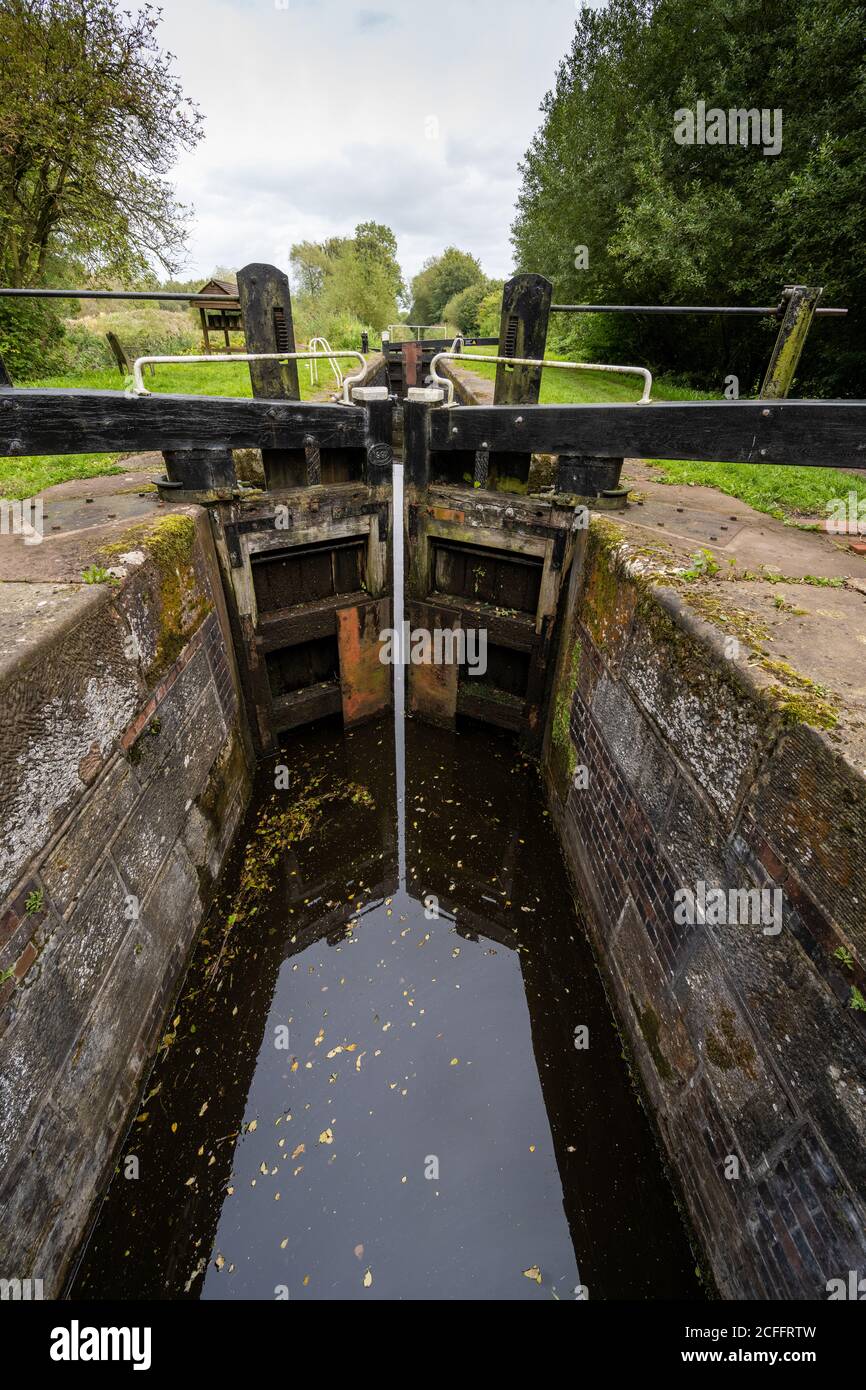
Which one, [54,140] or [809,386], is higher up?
[54,140]

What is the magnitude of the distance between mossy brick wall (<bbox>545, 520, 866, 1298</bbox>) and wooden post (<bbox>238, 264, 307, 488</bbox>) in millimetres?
3228

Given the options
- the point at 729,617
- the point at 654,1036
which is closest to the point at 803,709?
the point at 729,617

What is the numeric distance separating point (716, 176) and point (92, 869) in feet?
60.8

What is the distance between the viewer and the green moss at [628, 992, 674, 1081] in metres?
3.17

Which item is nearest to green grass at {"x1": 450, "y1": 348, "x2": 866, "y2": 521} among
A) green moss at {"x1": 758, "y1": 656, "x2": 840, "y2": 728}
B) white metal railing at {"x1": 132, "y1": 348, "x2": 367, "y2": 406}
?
white metal railing at {"x1": 132, "y1": 348, "x2": 367, "y2": 406}

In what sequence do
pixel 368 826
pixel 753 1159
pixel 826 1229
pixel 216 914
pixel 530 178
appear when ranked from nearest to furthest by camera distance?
pixel 826 1229 → pixel 753 1159 → pixel 216 914 → pixel 368 826 → pixel 530 178

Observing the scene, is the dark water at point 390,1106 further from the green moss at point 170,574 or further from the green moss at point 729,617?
the green moss at point 729,617

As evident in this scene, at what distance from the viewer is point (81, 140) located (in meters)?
12.1

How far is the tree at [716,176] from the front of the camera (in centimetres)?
1063

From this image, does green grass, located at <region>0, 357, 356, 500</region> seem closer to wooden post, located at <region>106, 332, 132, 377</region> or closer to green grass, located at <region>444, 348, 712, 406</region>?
wooden post, located at <region>106, 332, 132, 377</region>
